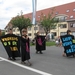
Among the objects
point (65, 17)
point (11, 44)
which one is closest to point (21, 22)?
point (65, 17)

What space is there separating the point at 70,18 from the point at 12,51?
55.9 metres

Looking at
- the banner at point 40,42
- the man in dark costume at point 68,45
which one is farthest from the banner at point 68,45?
the banner at point 40,42

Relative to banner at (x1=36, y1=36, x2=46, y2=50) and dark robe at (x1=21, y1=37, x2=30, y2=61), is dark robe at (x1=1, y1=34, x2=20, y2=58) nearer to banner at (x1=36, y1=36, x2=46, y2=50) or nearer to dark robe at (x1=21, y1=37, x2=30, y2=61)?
dark robe at (x1=21, y1=37, x2=30, y2=61)

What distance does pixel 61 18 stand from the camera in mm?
66750

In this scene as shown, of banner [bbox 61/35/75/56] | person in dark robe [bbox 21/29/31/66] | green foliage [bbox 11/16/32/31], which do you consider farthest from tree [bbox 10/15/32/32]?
person in dark robe [bbox 21/29/31/66]

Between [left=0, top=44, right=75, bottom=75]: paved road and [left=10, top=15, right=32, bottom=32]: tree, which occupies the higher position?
[left=10, top=15, right=32, bottom=32]: tree

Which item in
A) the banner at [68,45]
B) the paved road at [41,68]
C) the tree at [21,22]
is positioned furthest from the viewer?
the tree at [21,22]

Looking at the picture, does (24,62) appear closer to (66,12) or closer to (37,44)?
(37,44)

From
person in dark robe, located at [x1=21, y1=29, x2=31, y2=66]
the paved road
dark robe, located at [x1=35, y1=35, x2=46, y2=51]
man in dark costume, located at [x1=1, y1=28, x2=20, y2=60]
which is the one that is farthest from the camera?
dark robe, located at [x1=35, y1=35, x2=46, y2=51]

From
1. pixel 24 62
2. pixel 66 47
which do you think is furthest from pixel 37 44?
pixel 24 62

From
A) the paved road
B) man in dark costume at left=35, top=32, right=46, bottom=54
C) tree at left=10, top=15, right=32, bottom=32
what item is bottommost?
the paved road

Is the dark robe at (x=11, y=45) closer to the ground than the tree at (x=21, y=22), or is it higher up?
closer to the ground

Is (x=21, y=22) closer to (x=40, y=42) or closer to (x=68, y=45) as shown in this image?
(x=40, y=42)

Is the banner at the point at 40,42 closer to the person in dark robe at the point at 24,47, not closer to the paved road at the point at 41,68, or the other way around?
the paved road at the point at 41,68
